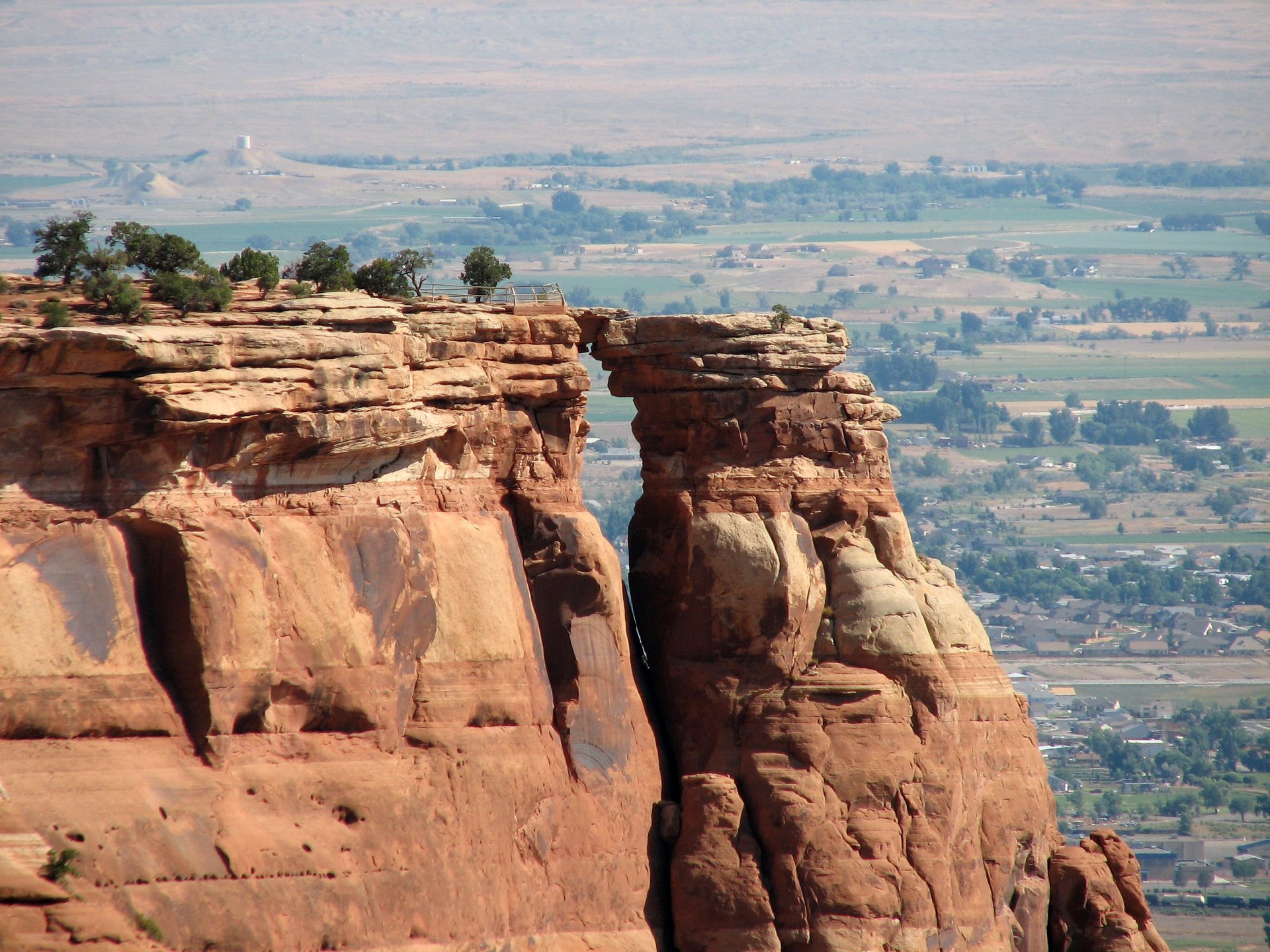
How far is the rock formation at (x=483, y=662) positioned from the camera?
57.8 meters

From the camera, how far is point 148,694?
58.6m

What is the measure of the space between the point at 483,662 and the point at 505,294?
13211 millimetres

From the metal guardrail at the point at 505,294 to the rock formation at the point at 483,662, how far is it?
152cm

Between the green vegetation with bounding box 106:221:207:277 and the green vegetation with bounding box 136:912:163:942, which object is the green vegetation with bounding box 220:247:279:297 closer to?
the green vegetation with bounding box 106:221:207:277

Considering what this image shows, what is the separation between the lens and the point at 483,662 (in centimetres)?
6656

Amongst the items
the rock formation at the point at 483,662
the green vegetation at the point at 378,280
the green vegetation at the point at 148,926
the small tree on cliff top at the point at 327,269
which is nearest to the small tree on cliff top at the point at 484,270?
the green vegetation at the point at 378,280

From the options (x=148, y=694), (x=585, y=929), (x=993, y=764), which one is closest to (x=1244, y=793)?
(x=993, y=764)

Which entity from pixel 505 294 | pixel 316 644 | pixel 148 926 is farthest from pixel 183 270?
pixel 148 926

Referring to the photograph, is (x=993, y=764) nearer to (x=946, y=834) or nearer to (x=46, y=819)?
(x=946, y=834)

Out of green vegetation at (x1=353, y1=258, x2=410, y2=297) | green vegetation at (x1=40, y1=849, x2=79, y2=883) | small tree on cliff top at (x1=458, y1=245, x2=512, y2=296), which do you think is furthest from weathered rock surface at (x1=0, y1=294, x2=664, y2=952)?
small tree on cliff top at (x1=458, y1=245, x2=512, y2=296)

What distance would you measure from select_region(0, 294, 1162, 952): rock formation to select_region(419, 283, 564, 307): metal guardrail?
1518 millimetres

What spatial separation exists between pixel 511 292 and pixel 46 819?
24.8 meters

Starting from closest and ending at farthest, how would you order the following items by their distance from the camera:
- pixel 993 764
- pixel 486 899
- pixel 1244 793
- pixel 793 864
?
pixel 486 899
pixel 793 864
pixel 993 764
pixel 1244 793

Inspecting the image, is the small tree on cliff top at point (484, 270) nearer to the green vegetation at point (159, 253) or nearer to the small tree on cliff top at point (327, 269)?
the small tree on cliff top at point (327, 269)
